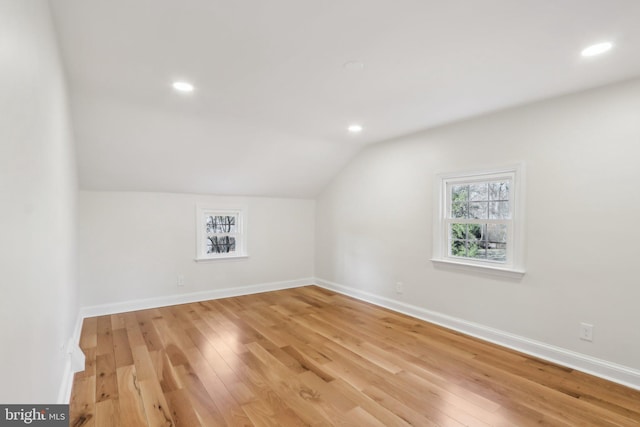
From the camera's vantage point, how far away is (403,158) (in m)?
4.17

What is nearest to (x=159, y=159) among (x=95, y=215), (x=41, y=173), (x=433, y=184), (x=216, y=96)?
(x=95, y=215)

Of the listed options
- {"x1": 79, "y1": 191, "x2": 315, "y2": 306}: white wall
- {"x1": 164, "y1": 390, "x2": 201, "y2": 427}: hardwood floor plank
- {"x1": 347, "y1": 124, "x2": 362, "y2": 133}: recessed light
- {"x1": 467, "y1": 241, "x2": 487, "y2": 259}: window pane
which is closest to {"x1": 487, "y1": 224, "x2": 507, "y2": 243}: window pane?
{"x1": 467, "y1": 241, "x2": 487, "y2": 259}: window pane

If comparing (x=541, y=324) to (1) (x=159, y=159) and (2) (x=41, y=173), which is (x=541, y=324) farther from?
(1) (x=159, y=159)

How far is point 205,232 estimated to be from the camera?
484cm

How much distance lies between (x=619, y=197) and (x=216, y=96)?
11.2ft

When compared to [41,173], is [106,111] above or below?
above

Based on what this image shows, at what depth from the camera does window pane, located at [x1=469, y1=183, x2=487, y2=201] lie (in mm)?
3463

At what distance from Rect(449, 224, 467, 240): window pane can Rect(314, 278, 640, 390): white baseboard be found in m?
0.91

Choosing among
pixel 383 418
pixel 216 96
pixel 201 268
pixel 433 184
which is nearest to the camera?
pixel 383 418

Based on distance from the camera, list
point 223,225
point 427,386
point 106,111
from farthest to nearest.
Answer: point 223,225 < point 106,111 < point 427,386

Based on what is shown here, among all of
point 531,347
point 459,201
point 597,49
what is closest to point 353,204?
point 459,201

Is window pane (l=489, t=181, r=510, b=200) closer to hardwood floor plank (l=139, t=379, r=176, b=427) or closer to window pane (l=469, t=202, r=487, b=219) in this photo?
window pane (l=469, t=202, r=487, b=219)

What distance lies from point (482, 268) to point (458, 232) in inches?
20.5

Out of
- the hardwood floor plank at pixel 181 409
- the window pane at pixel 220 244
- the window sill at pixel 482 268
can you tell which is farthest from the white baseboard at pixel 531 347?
the hardwood floor plank at pixel 181 409
